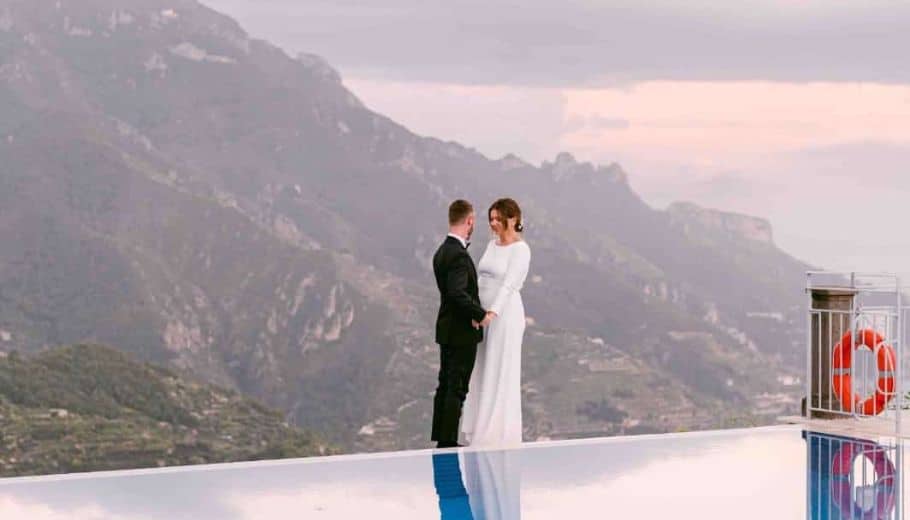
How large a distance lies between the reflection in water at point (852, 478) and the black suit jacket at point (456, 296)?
169cm

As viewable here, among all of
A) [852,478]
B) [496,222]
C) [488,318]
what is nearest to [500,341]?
[488,318]

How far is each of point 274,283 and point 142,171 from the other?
7.67 metres

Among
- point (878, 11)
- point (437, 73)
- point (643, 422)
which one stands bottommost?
point (643, 422)

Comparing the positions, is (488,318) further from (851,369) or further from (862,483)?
(851,369)

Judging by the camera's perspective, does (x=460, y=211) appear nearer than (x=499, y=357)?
Yes

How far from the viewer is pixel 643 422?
166 feet

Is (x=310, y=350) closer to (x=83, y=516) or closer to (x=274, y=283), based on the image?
(x=274, y=283)

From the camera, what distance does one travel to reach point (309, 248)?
181 feet

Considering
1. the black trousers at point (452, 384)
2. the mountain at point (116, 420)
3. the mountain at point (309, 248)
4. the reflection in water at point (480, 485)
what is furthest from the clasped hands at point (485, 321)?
the mountain at point (309, 248)

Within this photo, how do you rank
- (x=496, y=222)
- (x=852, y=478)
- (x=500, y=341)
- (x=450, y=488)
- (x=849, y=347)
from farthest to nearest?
(x=849, y=347), (x=500, y=341), (x=496, y=222), (x=852, y=478), (x=450, y=488)

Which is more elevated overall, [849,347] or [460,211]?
[460,211]

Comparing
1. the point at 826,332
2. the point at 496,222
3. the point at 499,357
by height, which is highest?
the point at 496,222

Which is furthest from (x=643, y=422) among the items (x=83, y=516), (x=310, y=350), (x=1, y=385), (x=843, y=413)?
(x=83, y=516)

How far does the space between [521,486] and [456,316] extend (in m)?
1.09
